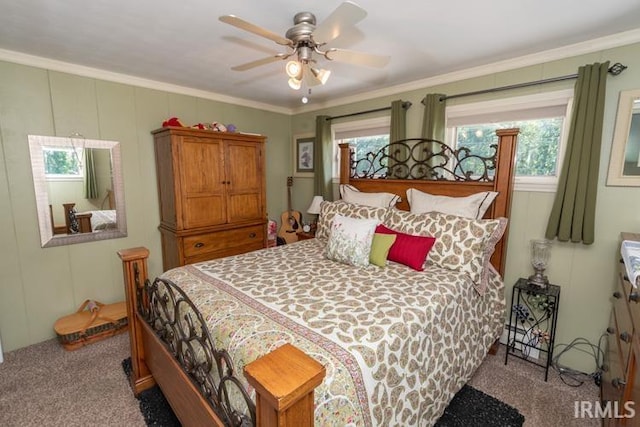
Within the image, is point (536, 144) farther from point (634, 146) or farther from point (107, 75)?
point (107, 75)

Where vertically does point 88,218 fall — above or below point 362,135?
below

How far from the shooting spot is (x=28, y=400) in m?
1.93

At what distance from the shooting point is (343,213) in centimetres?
272

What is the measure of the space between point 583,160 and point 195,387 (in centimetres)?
276

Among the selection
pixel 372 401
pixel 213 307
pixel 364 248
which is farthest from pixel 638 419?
A: pixel 213 307

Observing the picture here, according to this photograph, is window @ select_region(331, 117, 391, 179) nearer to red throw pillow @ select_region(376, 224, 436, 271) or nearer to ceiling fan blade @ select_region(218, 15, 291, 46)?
red throw pillow @ select_region(376, 224, 436, 271)

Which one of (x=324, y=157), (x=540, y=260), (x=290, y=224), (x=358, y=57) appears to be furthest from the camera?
(x=290, y=224)

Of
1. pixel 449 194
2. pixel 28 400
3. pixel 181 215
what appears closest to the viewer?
pixel 28 400

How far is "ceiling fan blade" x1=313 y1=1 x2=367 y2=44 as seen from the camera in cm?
123

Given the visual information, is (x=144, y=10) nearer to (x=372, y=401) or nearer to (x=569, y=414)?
(x=372, y=401)

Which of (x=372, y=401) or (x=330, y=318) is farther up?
(x=330, y=318)

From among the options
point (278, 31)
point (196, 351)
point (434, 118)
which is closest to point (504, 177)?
point (434, 118)

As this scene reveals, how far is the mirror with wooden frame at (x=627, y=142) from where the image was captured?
1929 mm

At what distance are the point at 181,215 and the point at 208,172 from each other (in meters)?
0.52
